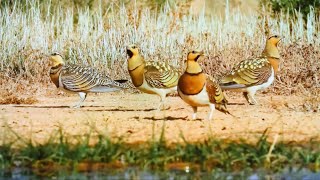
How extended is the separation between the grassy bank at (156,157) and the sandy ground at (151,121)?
1.01ft

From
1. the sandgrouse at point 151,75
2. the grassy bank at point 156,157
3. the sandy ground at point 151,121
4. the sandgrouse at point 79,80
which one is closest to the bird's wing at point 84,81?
the sandgrouse at point 79,80

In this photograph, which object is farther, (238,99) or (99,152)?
(238,99)

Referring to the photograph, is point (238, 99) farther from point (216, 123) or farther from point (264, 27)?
point (216, 123)

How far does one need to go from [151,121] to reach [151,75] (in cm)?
146

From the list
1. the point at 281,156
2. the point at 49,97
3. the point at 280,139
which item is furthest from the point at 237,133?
the point at 49,97

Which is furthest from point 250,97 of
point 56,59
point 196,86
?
point 196,86

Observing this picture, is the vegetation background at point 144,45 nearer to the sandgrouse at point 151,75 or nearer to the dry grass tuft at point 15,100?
the dry grass tuft at point 15,100

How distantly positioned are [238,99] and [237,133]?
4.96 metres

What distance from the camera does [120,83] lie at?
1316 cm

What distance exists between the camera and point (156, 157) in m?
7.76

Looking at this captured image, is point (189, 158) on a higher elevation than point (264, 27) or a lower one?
lower

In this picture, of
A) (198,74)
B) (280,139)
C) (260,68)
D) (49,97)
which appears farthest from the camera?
(49,97)

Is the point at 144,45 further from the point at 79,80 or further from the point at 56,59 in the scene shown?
the point at 79,80

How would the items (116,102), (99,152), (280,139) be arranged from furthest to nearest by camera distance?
(116,102)
(280,139)
(99,152)
